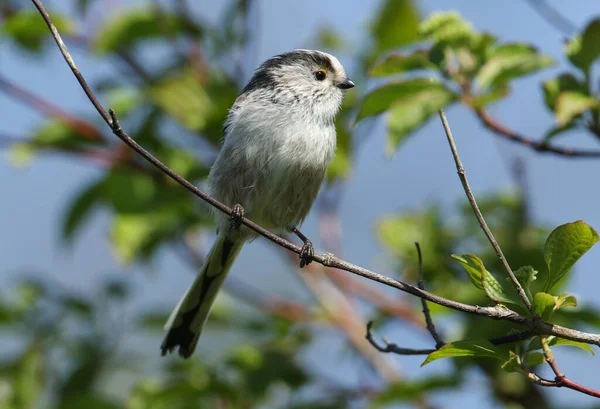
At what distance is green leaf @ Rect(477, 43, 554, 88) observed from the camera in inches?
86.4

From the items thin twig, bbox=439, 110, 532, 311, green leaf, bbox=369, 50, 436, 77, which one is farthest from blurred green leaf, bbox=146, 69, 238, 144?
thin twig, bbox=439, 110, 532, 311

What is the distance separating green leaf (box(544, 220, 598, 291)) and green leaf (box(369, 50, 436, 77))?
86 centimetres

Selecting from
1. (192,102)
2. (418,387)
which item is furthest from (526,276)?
(192,102)

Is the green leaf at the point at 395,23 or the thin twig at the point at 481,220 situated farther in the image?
the green leaf at the point at 395,23

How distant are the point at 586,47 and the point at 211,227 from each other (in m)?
1.83

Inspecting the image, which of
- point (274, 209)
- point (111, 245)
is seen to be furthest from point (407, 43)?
point (111, 245)

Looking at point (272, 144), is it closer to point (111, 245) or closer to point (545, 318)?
point (111, 245)

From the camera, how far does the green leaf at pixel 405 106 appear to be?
215 centimetres

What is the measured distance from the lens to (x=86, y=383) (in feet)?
12.1

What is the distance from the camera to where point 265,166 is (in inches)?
106

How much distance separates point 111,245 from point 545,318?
91.6 inches

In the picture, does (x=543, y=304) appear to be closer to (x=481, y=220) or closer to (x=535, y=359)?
(x=535, y=359)

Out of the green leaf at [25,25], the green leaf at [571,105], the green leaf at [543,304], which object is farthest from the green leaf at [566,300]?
the green leaf at [25,25]

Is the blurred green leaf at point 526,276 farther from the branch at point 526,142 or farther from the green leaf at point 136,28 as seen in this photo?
the green leaf at point 136,28
